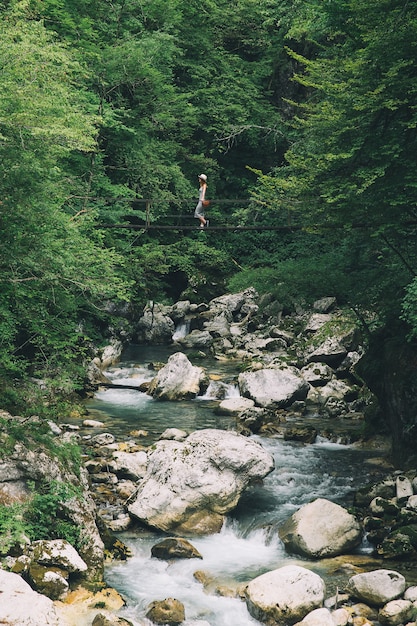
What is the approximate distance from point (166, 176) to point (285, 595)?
53.4ft

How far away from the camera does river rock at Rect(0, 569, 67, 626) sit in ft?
21.1

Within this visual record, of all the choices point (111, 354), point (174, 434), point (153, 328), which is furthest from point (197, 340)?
point (174, 434)

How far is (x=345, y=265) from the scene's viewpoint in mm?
15492

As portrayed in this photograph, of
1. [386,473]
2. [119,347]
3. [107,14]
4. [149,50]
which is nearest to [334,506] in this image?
[386,473]

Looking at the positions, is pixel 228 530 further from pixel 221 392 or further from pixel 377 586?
pixel 221 392

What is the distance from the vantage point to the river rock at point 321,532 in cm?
909

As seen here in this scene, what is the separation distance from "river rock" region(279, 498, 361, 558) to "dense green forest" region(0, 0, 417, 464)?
3.16m

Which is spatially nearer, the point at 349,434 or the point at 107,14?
the point at 349,434

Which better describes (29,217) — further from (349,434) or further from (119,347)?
(119,347)

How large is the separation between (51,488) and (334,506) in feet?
13.0

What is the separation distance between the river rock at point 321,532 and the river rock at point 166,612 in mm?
2164

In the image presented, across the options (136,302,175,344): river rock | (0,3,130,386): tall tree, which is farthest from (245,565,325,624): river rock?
(136,302,175,344): river rock

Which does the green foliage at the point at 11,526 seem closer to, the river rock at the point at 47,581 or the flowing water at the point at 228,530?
the river rock at the point at 47,581

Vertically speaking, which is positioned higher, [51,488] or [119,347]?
[51,488]
